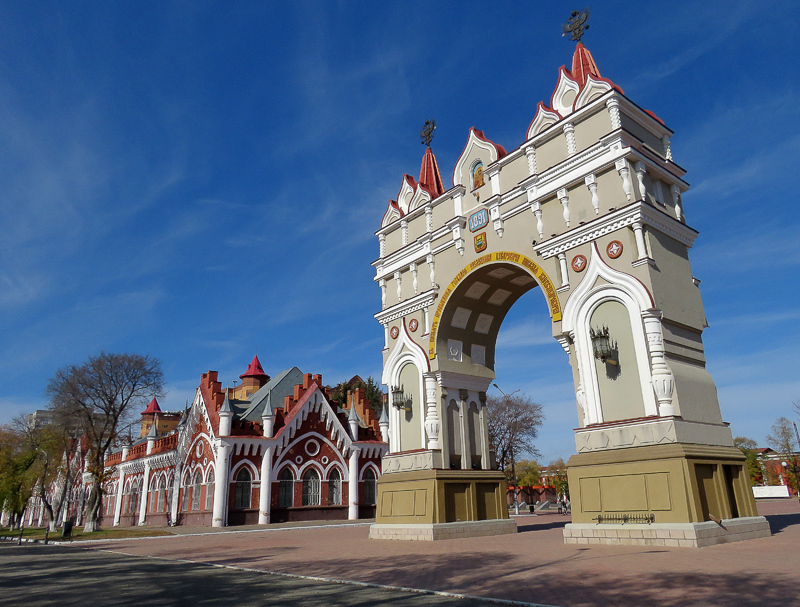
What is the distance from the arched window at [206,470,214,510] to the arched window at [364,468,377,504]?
1035cm

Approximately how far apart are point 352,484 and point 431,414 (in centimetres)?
2081

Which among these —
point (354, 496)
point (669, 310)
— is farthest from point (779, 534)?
A: point (354, 496)

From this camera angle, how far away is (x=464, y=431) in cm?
2047

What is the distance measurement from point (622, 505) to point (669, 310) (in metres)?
5.12

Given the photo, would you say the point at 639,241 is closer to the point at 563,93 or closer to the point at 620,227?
the point at 620,227

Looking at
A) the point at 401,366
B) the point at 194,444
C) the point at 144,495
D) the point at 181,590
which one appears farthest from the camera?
the point at 144,495

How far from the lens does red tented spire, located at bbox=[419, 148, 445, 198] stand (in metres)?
23.7

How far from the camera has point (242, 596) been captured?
8.00m

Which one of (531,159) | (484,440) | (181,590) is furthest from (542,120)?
(181,590)

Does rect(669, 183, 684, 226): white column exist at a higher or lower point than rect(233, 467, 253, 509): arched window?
higher

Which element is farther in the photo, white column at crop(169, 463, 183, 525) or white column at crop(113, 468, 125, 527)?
white column at crop(113, 468, 125, 527)

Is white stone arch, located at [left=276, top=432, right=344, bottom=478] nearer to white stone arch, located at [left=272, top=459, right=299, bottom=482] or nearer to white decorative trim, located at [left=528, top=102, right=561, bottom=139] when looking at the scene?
white stone arch, located at [left=272, top=459, right=299, bottom=482]

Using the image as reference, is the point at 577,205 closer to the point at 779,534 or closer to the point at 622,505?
the point at 622,505

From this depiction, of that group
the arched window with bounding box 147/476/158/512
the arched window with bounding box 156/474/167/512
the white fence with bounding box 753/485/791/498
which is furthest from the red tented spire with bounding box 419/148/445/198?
the white fence with bounding box 753/485/791/498
